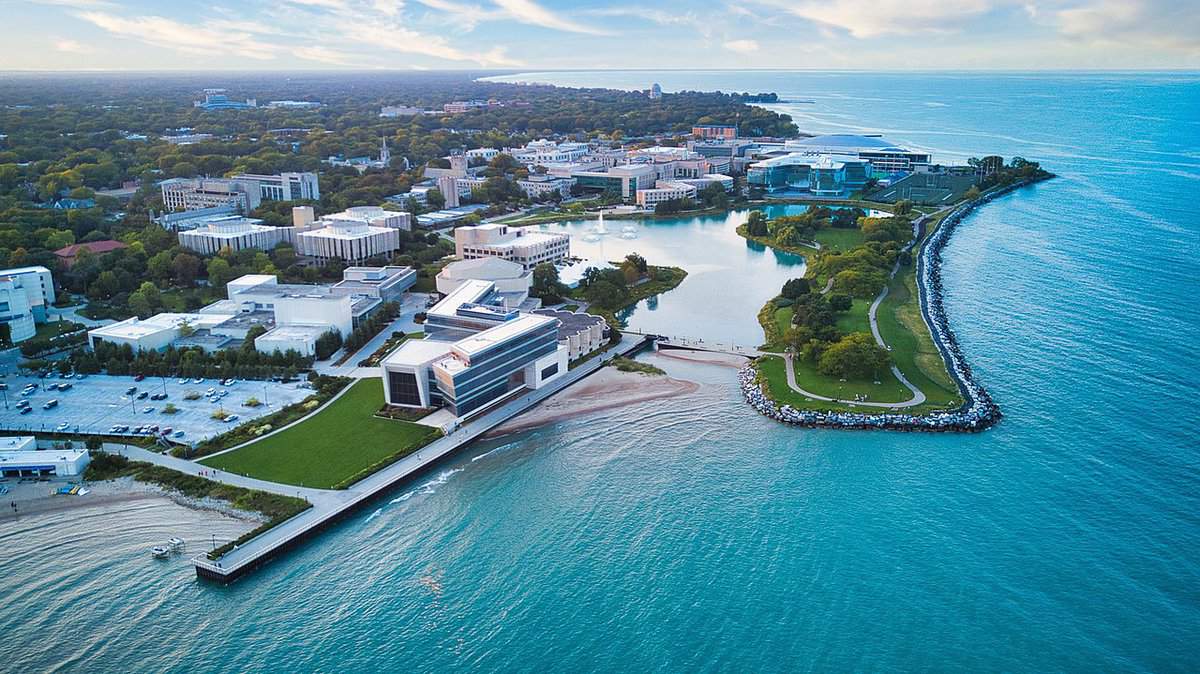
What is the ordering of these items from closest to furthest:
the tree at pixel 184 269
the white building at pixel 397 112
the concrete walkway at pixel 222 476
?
the concrete walkway at pixel 222 476 → the tree at pixel 184 269 → the white building at pixel 397 112

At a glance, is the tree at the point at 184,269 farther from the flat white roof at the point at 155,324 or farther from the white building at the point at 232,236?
the flat white roof at the point at 155,324

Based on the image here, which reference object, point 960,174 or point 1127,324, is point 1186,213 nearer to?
point 960,174

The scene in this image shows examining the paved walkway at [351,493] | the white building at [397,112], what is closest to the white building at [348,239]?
the paved walkway at [351,493]

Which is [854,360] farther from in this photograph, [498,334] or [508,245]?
[508,245]

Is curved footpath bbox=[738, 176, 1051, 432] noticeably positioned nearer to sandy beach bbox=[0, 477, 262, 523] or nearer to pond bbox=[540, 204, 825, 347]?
pond bbox=[540, 204, 825, 347]

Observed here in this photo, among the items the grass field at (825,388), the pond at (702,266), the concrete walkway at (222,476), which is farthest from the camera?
the pond at (702,266)

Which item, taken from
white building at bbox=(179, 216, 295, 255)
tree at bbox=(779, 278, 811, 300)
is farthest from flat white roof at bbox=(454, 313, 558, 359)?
white building at bbox=(179, 216, 295, 255)
